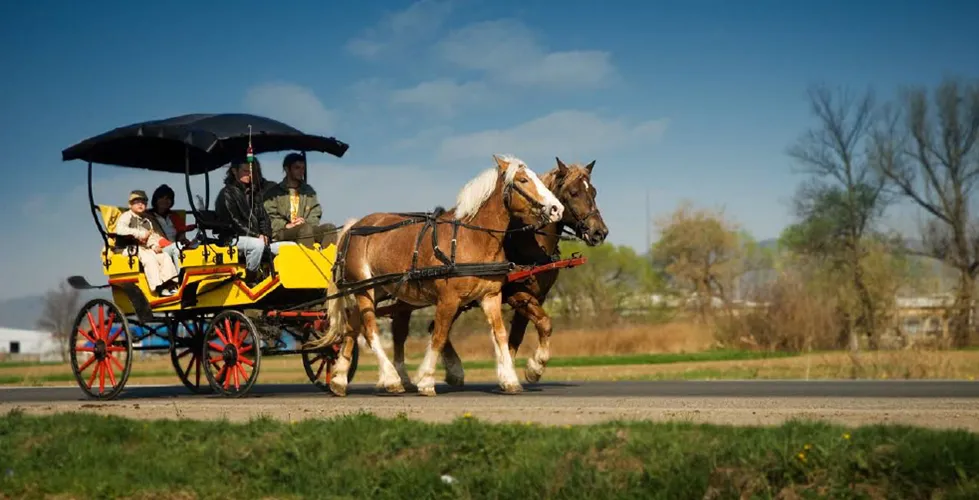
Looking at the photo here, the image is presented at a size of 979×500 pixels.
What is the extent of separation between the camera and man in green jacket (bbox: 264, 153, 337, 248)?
54.0 ft

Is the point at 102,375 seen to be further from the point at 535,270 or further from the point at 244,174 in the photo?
the point at 535,270

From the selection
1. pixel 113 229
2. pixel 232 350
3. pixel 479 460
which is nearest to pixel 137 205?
pixel 113 229

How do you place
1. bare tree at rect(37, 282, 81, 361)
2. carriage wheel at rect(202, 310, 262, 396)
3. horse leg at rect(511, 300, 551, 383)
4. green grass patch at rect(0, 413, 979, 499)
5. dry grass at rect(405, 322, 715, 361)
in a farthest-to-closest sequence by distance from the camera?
bare tree at rect(37, 282, 81, 361)
dry grass at rect(405, 322, 715, 361)
carriage wheel at rect(202, 310, 262, 396)
horse leg at rect(511, 300, 551, 383)
green grass patch at rect(0, 413, 979, 499)

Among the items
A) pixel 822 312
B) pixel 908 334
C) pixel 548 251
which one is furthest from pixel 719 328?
pixel 548 251

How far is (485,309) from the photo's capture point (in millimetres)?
14258

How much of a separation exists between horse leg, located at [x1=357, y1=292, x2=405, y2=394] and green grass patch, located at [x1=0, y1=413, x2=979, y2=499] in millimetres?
4981

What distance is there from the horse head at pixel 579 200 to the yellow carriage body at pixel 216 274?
134 inches

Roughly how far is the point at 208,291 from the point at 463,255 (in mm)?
3824

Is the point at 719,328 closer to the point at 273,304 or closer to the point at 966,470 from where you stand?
the point at 273,304

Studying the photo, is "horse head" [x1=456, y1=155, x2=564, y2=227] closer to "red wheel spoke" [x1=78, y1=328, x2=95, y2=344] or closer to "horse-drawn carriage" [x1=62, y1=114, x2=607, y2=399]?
"horse-drawn carriage" [x1=62, y1=114, x2=607, y2=399]

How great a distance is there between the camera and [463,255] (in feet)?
47.0

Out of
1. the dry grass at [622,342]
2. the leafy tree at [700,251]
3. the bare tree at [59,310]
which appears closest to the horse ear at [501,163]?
the dry grass at [622,342]

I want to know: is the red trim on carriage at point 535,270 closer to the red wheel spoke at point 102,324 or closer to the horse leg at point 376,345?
the horse leg at point 376,345

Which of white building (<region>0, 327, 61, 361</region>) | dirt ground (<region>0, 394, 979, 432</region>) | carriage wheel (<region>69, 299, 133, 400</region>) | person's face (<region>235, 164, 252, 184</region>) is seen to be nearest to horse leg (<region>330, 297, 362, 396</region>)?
dirt ground (<region>0, 394, 979, 432</region>)
